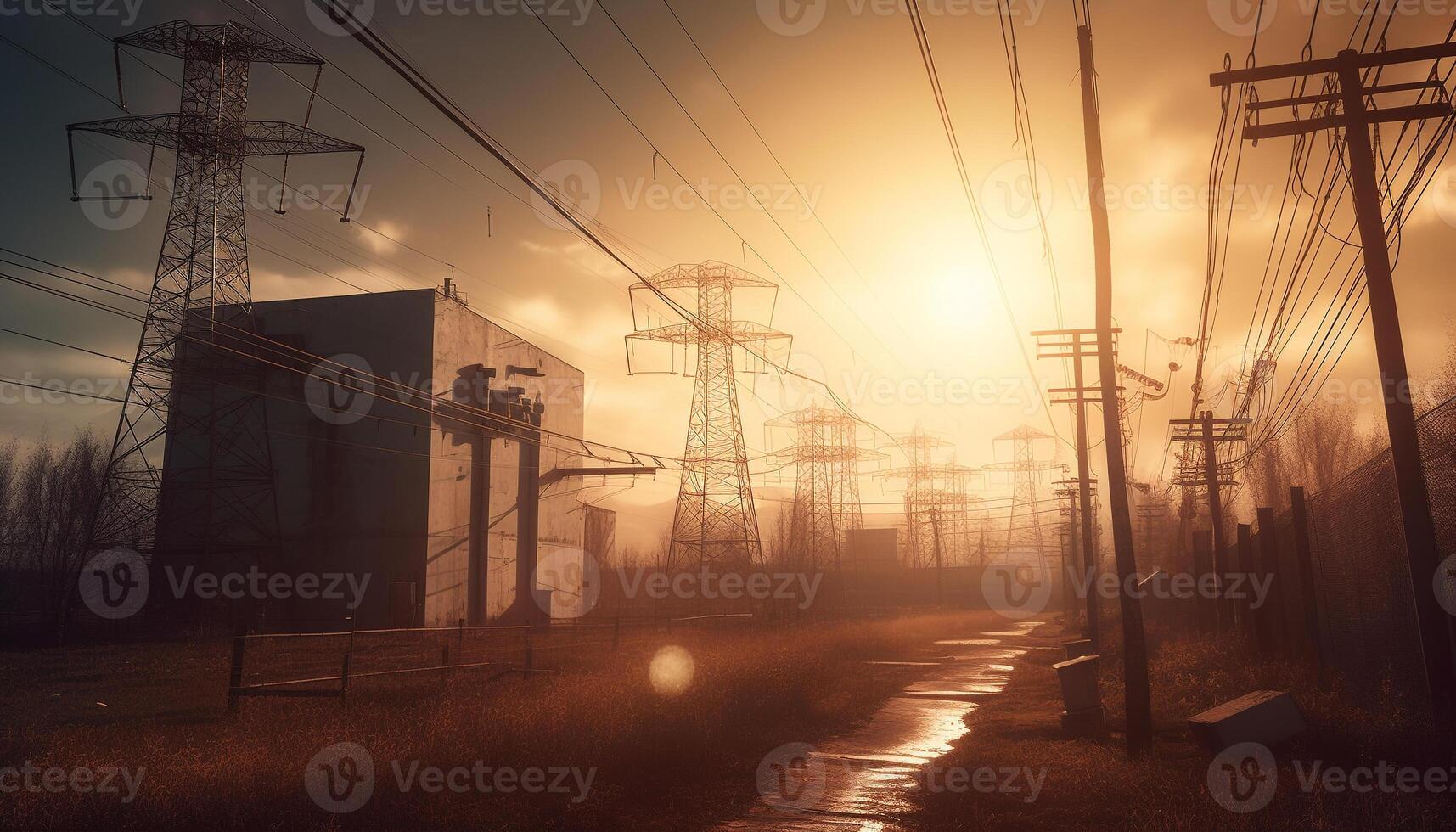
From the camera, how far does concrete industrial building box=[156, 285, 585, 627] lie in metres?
37.0

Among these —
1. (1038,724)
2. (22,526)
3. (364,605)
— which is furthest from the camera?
(22,526)

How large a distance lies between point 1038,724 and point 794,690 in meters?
4.51

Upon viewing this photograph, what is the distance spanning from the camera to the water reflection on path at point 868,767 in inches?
372

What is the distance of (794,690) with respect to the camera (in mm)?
17578

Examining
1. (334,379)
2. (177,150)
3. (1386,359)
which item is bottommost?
(1386,359)

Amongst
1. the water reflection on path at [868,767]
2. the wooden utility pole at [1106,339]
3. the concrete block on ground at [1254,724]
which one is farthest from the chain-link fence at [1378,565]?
the water reflection on path at [868,767]

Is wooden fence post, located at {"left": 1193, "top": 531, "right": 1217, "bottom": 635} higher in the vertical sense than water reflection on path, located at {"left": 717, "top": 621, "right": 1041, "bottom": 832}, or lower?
higher

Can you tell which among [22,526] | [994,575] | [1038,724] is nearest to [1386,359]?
[1038,724]

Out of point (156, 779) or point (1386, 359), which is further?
point (1386, 359)

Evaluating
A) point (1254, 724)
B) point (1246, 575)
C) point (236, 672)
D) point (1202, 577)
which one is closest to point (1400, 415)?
point (1254, 724)

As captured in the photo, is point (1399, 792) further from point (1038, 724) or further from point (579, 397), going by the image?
point (579, 397)

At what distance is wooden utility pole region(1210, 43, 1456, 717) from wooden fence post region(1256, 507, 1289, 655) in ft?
31.8

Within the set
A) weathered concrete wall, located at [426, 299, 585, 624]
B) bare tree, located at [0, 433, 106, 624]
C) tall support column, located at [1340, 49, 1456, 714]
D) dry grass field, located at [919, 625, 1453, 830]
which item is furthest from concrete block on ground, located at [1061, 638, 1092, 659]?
bare tree, located at [0, 433, 106, 624]

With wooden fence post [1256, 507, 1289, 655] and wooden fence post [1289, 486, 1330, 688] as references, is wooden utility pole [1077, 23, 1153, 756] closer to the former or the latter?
wooden fence post [1289, 486, 1330, 688]
